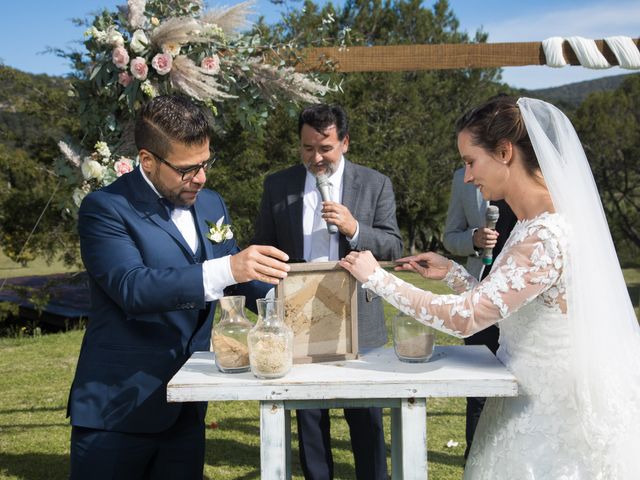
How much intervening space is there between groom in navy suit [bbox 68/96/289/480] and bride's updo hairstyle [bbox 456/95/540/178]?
84 cm

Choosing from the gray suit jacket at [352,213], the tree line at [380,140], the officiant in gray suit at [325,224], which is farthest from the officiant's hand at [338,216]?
the tree line at [380,140]

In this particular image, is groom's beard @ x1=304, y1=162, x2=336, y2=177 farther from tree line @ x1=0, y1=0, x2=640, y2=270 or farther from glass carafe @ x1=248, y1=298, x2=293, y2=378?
tree line @ x1=0, y1=0, x2=640, y2=270

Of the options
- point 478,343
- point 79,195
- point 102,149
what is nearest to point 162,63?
point 102,149

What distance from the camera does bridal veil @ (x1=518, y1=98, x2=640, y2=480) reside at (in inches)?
98.7

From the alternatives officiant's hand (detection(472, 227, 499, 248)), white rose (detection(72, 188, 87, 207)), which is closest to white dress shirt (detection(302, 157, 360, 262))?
officiant's hand (detection(472, 227, 499, 248))

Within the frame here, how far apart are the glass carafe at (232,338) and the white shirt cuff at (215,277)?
0.07 metres

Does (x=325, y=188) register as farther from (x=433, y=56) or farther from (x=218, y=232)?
(x=433, y=56)

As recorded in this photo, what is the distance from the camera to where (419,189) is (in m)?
20.4

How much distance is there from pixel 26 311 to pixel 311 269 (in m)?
13.0

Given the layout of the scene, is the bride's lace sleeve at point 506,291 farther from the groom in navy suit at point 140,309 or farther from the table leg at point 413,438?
the groom in navy suit at point 140,309

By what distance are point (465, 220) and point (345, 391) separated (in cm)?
284

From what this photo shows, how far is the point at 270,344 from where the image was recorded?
239cm

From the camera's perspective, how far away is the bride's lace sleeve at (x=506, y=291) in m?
2.42

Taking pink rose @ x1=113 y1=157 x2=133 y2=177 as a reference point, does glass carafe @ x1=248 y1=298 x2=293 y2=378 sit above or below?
below
